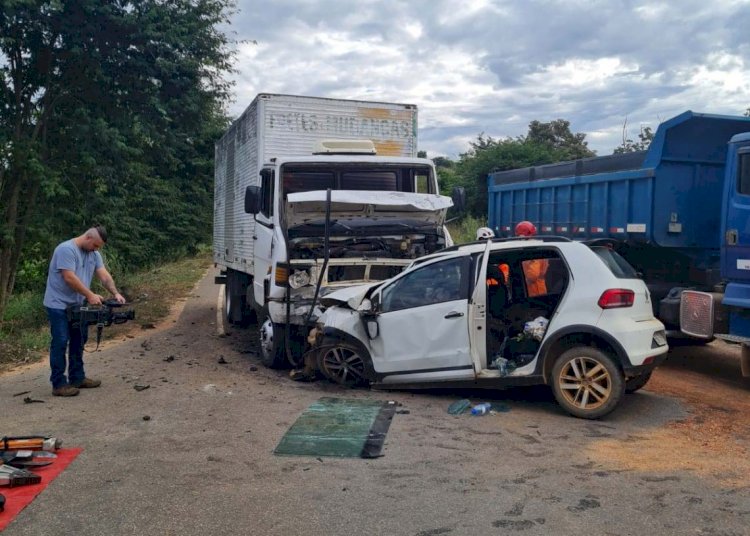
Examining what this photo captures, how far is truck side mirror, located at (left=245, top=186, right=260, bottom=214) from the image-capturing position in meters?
9.20

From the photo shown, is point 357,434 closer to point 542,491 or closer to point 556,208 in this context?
point 542,491

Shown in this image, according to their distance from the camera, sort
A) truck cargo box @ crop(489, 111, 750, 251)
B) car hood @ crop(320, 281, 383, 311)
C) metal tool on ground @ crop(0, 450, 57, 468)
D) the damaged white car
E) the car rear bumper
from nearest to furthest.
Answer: metal tool on ground @ crop(0, 450, 57, 468)
the car rear bumper
the damaged white car
car hood @ crop(320, 281, 383, 311)
truck cargo box @ crop(489, 111, 750, 251)

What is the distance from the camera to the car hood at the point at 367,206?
848 cm

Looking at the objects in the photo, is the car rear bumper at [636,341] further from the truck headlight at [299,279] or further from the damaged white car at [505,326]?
the truck headlight at [299,279]

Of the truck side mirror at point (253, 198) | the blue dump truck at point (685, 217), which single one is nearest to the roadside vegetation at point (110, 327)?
the truck side mirror at point (253, 198)

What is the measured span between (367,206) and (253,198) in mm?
1502

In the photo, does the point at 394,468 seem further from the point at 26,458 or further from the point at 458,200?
the point at 458,200

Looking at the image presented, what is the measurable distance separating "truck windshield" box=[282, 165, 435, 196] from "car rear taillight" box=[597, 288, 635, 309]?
3785 mm

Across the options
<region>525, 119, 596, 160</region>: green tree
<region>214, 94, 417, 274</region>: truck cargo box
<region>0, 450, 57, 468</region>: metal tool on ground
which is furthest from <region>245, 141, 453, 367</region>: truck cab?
<region>525, 119, 596, 160</region>: green tree

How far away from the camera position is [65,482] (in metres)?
4.82

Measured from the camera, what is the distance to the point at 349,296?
768cm

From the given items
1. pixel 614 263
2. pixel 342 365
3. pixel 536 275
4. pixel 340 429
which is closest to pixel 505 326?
pixel 536 275

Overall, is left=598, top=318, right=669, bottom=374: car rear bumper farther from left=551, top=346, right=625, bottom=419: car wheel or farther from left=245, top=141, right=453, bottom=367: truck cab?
left=245, top=141, right=453, bottom=367: truck cab

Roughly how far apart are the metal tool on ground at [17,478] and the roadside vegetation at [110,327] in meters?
5.20
